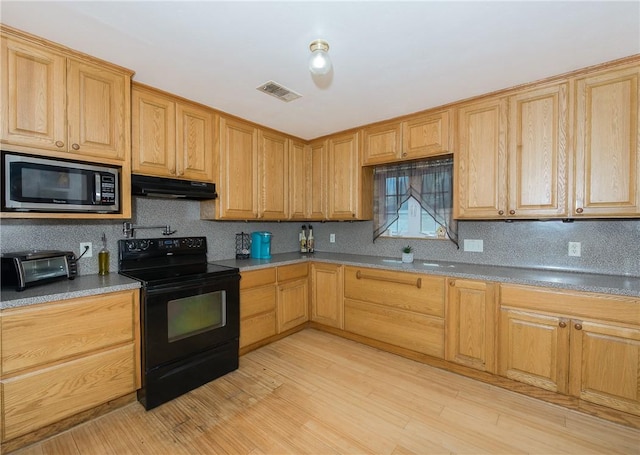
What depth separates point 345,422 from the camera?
1.80 metres

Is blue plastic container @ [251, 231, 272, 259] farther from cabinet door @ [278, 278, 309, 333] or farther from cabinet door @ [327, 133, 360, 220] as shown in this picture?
cabinet door @ [327, 133, 360, 220]

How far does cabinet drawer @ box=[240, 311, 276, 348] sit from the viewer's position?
261 centimetres

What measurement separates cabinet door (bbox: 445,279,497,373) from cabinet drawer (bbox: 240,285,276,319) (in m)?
1.66

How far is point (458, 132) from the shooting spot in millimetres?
2484

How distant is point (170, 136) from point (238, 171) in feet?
2.20

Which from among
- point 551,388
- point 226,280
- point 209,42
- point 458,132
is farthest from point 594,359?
point 209,42

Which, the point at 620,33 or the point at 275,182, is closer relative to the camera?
the point at 620,33

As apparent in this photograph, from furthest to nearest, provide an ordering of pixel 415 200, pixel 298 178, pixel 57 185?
pixel 298 178
pixel 415 200
pixel 57 185

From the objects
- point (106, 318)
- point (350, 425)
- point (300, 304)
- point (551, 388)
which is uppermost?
point (106, 318)

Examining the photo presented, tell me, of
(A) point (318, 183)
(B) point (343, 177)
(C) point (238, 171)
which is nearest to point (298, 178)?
(A) point (318, 183)

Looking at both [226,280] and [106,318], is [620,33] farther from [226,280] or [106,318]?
[106,318]

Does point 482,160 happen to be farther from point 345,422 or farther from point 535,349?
point 345,422

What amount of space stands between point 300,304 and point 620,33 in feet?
10.4

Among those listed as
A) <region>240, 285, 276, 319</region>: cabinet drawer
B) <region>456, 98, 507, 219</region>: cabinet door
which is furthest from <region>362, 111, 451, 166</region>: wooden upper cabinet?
<region>240, 285, 276, 319</region>: cabinet drawer
